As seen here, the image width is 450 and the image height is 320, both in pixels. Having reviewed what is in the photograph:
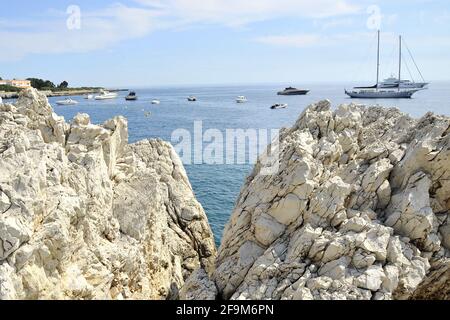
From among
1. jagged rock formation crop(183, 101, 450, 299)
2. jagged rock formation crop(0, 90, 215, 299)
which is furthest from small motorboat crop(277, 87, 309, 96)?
jagged rock formation crop(183, 101, 450, 299)

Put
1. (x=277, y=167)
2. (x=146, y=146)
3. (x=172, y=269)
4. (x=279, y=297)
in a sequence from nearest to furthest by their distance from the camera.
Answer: (x=279, y=297) < (x=277, y=167) < (x=172, y=269) < (x=146, y=146)

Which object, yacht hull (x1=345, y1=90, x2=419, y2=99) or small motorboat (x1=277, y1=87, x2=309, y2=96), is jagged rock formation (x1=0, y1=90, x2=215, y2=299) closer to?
yacht hull (x1=345, y1=90, x2=419, y2=99)

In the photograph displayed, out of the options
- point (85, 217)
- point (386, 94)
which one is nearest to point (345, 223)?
point (85, 217)

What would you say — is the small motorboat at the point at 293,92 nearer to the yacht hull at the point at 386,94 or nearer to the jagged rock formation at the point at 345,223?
the yacht hull at the point at 386,94

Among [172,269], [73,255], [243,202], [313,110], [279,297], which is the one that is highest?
[313,110]

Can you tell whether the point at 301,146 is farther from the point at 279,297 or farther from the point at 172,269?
the point at 172,269

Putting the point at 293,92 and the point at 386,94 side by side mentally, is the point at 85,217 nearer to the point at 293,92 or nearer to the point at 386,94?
the point at 386,94
